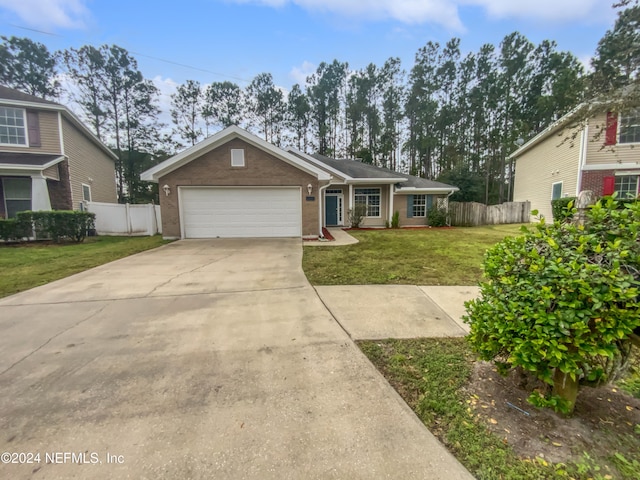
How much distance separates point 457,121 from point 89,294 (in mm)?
33285

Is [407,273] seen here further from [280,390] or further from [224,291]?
[280,390]

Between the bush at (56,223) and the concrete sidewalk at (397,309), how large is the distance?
35.9 feet

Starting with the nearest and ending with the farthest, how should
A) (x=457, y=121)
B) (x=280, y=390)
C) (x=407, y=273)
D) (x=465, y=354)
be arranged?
(x=280, y=390)
(x=465, y=354)
(x=407, y=273)
(x=457, y=121)

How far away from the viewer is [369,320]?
3654 millimetres

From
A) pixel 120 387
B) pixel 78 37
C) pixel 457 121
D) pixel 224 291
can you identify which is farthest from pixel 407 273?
pixel 457 121

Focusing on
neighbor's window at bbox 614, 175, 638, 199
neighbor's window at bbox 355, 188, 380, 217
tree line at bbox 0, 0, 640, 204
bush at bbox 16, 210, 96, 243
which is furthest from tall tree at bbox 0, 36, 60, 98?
neighbor's window at bbox 614, 175, 638, 199

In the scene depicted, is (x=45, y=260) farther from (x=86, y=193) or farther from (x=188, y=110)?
(x=188, y=110)

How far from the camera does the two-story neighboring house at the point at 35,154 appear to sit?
1159 cm

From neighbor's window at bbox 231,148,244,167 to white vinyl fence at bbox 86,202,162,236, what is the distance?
5.66 m

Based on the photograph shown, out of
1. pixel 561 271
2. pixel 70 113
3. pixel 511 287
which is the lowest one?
pixel 511 287

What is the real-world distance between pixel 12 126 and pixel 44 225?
5.86 metres

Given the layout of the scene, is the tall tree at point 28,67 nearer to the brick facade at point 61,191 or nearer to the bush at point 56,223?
the brick facade at point 61,191

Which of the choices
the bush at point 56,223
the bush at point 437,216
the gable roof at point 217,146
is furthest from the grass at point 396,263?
the bush at point 56,223

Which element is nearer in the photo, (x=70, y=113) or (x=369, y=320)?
(x=369, y=320)
